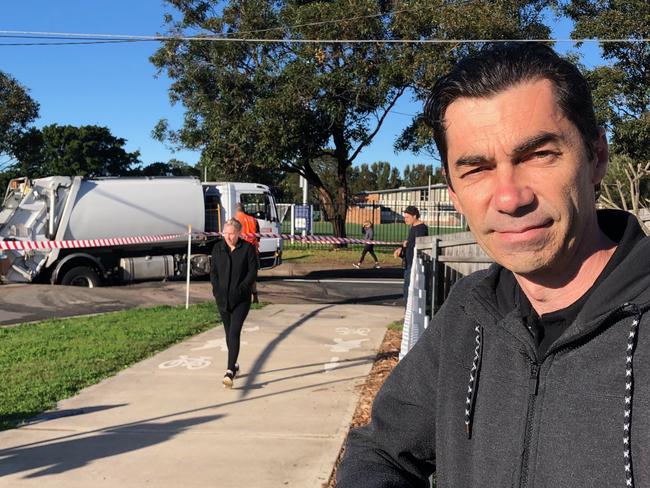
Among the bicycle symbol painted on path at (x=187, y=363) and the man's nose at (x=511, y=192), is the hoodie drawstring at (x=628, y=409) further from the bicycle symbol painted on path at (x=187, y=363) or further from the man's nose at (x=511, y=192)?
the bicycle symbol painted on path at (x=187, y=363)

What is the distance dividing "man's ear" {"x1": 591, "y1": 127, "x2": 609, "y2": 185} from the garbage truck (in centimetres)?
1335

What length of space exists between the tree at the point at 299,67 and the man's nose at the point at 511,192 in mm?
17712

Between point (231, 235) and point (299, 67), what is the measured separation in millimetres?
13427

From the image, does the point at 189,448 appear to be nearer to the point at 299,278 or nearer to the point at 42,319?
the point at 42,319

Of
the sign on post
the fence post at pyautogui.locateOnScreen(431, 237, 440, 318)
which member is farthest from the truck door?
the fence post at pyautogui.locateOnScreen(431, 237, 440, 318)

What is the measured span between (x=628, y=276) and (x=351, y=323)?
9603mm

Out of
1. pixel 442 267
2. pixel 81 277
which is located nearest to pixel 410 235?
pixel 442 267

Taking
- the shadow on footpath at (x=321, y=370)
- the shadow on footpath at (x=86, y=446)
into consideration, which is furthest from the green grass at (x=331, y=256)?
the shadow on footpath at (x=86, y=446)

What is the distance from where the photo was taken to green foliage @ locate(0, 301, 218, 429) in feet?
20.6

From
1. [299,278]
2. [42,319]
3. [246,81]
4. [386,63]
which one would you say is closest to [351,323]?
[42,319]

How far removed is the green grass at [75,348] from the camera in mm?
6250

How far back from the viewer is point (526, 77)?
1230mm

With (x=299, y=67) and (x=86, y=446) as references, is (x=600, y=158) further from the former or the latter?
(x=299, y=67)

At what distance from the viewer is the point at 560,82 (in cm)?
123
